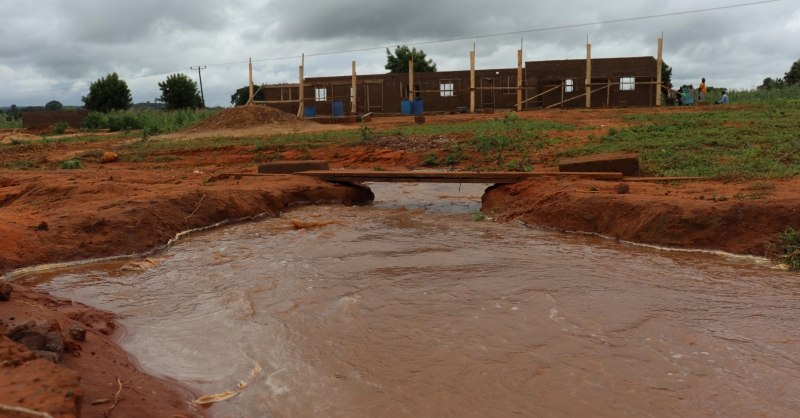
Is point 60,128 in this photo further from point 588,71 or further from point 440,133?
point 588,71

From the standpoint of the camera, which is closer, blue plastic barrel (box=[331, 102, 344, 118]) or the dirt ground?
the dirt ground

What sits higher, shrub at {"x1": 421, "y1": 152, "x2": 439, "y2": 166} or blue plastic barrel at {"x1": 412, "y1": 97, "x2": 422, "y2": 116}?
blue plastic barrel at {"x1": 412, "y1": 97, "x2": 422, "y2": 116}

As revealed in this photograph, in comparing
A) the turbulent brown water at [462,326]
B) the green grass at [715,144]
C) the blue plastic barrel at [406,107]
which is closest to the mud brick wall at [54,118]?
the blue plastic barrel at [406,107]

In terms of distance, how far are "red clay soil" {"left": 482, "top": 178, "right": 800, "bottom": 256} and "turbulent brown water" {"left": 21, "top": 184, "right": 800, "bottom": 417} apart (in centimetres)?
28

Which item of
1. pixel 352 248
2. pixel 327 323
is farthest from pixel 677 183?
pixel 327 323

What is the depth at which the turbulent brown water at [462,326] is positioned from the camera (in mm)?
3543

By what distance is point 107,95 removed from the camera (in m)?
42.8

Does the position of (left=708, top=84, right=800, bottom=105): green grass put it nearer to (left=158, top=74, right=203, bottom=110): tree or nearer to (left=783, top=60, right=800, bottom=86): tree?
(left=783, top=60, right=800, bottom=86): tree

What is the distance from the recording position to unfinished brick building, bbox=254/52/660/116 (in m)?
26.9

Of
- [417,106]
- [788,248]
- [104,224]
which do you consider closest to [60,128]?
[417,106]

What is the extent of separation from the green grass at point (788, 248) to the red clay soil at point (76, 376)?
17.7 ft

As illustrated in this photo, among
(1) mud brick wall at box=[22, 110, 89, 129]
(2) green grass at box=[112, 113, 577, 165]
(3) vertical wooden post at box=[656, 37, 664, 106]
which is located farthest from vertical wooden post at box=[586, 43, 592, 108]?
(1) mud brick wall at box=[22, 110, 89, 129]

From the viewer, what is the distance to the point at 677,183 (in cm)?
877

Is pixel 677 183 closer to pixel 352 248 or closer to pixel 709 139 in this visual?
pixel 709 139
